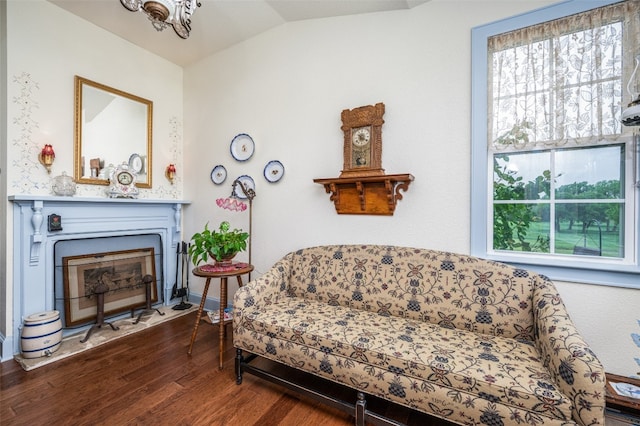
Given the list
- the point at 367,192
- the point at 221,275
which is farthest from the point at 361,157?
the point at 221,275

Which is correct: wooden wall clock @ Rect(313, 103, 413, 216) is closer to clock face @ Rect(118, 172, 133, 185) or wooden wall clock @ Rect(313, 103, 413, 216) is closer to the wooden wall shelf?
the wooden wall shelf

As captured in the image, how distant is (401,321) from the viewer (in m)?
1.79

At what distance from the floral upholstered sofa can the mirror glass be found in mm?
2168

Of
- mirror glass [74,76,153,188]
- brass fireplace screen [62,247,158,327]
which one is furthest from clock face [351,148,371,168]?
brass fireplace screen [62,247,158,327]

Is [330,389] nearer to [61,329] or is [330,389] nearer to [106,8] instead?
[61,329]

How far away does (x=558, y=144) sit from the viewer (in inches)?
69.5

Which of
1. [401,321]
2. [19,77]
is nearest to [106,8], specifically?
[19,77]

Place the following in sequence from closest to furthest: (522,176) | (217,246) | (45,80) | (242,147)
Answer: (522,176), (217,246), (45,80), (242,147)

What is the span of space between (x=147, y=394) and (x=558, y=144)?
3103 millimetres

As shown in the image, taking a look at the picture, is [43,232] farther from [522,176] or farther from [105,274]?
[522,176]

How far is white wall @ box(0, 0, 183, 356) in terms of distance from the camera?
7.45 ft

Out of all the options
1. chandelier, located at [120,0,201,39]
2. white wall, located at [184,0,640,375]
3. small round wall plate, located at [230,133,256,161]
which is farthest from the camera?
small round wall plate, located at [230,133,256,161]

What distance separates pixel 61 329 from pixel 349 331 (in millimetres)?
2526

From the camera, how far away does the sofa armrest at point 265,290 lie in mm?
1900
